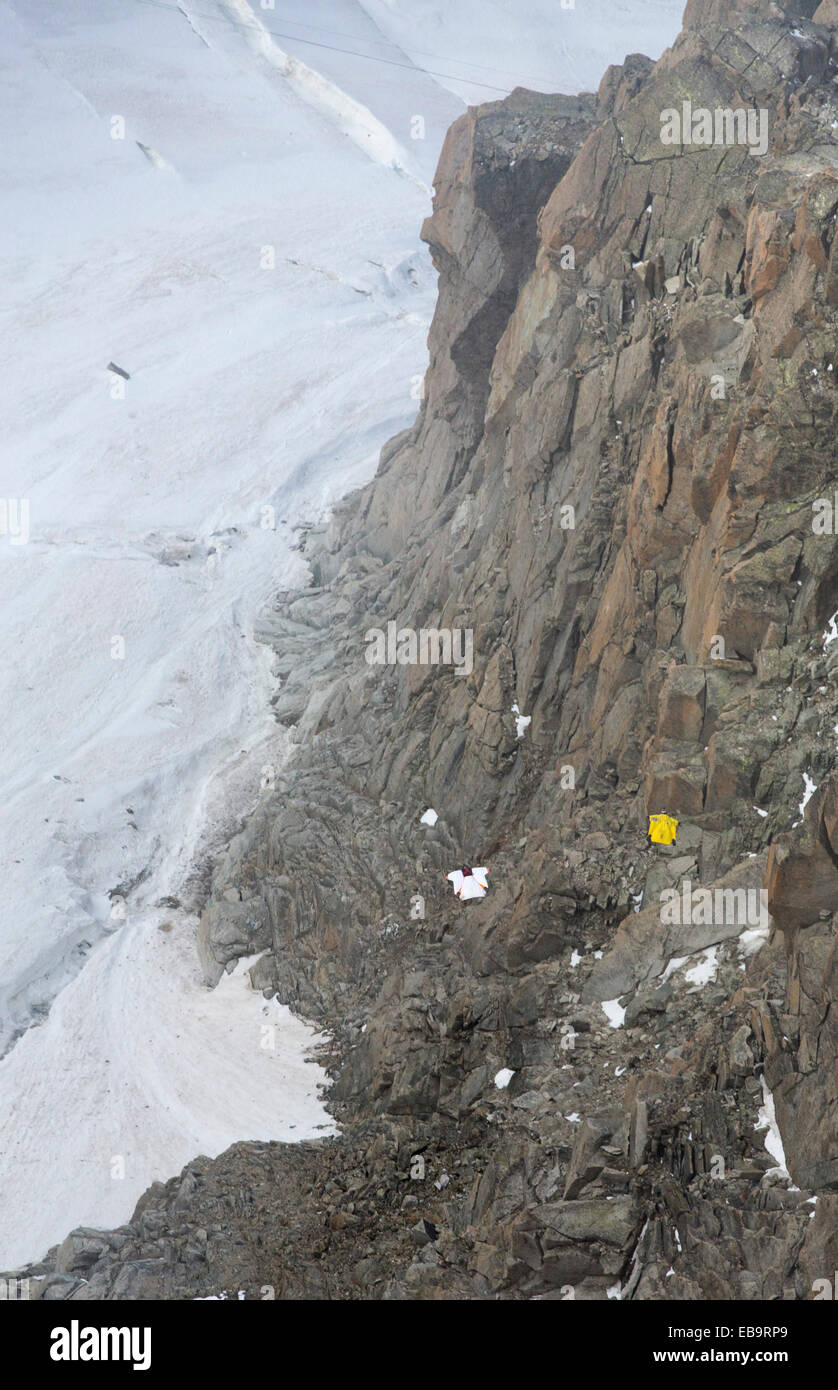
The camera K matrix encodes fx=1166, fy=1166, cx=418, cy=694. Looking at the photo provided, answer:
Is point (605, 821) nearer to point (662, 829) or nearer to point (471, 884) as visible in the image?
point (662, 829)

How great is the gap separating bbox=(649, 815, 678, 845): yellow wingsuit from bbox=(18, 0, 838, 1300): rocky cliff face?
0.60 feet

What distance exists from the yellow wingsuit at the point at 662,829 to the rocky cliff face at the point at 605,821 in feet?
0.60

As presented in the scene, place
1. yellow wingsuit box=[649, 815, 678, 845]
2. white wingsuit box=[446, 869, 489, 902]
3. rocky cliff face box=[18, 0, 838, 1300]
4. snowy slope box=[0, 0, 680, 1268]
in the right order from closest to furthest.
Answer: rocky cliff face box=[18, 0, 838, 1300]
yellow wingsuit box=[649, 815, 678, 845]
white wingsuit box=[446, 869, 489, 902]
snowy slope box=[0, 0, 680, 1268]

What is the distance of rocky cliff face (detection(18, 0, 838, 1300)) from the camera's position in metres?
13.9

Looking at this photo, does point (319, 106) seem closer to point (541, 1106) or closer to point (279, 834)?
point (279, 834)

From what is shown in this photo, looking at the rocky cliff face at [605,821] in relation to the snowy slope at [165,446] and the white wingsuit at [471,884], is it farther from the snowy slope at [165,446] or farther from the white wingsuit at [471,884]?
the snowy slope at [165,446]

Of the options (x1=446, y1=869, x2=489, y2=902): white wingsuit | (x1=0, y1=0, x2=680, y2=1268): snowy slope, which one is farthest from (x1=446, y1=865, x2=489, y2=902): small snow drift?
(x1=0, y1=0, x2=680, y2=1268): snowy slope

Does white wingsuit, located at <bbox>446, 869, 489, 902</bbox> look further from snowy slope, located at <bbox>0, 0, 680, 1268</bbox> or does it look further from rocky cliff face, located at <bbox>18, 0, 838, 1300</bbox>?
snowy slope, located at <bbox>0, 0, 680, 1268</bbox>

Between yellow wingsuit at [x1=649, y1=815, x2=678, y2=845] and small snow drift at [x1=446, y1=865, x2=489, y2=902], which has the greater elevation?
yellow wingsuit at [x1=649, y1=815, x2=678, y2=845]

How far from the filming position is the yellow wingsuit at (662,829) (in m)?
19.0

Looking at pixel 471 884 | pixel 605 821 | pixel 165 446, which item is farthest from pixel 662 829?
pixel 165 446

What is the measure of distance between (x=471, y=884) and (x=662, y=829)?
5.48 meters

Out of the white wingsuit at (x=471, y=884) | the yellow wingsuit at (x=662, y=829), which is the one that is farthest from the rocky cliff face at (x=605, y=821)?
the white wingsuit at (x=471, y=884)

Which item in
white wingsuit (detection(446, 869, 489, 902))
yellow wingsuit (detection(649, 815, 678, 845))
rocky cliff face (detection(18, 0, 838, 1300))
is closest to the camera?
rocky cliff face (detection(18, 0, 838, 1300))
